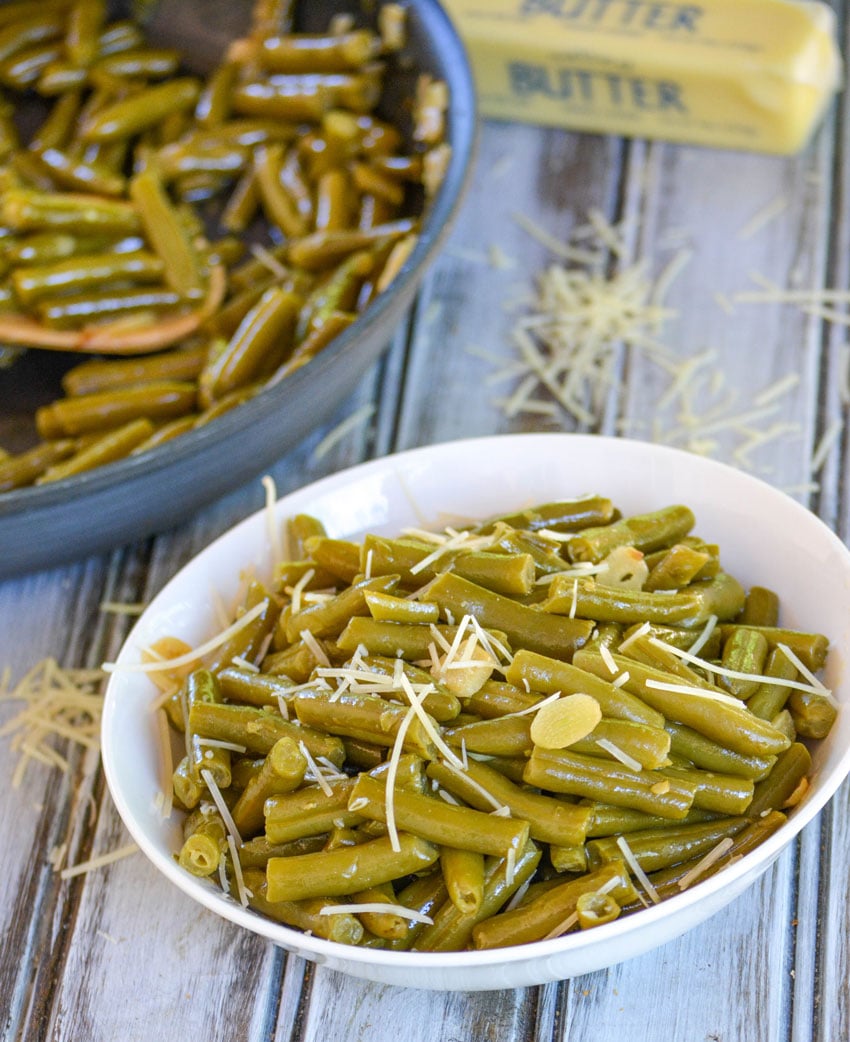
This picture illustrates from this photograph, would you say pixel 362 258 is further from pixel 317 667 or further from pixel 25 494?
pixel 317 667

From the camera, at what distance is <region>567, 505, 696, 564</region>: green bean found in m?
2.32

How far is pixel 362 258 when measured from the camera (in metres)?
3.21

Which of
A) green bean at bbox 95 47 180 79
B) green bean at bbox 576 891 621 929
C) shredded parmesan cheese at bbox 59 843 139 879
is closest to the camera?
green bean at bbox 576 891 621 929

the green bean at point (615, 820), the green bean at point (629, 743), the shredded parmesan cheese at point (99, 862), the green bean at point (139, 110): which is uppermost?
the green bean at point (139, 110)

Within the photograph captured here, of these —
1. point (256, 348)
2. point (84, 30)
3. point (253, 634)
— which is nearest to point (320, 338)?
point (256, 348)

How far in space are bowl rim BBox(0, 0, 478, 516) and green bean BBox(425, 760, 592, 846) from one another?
3.25 feet

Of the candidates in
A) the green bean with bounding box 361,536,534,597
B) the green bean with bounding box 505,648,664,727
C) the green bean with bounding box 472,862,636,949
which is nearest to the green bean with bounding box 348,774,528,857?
the green bean with bounding box 472,862,636,949

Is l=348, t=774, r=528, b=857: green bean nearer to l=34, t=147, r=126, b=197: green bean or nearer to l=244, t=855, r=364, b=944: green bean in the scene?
l=244, t=855, r=364, b=944: green bean

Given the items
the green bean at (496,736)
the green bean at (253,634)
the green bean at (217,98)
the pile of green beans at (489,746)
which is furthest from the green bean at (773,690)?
the green bean at (217,98)

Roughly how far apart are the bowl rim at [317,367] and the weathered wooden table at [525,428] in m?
0.55

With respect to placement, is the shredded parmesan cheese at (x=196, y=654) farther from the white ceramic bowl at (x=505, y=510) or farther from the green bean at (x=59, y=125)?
the green bean at (x=59, y=125)

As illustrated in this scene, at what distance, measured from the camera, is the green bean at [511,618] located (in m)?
2.10

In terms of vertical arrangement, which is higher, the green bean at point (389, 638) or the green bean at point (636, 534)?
the green bean at point (636, 534)

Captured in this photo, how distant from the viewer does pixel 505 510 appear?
8.78 ft
